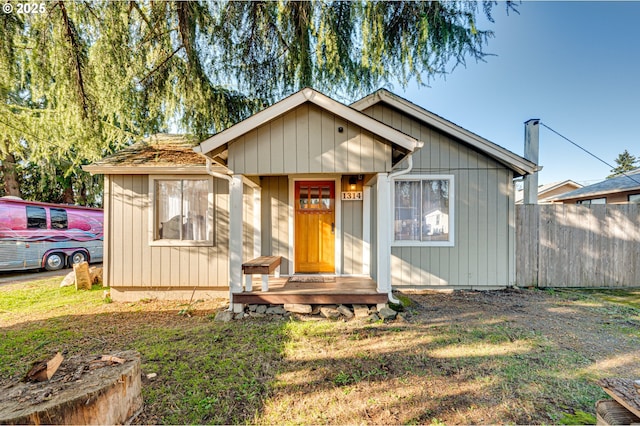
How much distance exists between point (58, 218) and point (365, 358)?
1288 cm

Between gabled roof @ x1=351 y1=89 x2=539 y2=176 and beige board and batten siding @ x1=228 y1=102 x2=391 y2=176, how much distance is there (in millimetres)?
1993

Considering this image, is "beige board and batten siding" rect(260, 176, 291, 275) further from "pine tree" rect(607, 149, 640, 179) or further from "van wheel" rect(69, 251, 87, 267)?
"pine tree" rect(607, 149, 640, 179)

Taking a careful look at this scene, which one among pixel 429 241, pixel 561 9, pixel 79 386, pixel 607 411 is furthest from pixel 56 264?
pixel 561 9

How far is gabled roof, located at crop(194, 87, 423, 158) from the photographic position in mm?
4188

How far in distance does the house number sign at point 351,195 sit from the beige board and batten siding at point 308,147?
157cm

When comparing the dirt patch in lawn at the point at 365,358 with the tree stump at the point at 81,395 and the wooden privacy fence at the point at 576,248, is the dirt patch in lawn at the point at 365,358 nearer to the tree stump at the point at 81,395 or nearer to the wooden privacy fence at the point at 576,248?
the tree stump at the point at 81,395

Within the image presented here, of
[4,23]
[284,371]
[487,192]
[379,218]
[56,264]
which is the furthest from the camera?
[56,264]

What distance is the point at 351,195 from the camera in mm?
5941

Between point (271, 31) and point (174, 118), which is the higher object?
point (271, 31)

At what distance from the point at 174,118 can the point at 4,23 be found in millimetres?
2224

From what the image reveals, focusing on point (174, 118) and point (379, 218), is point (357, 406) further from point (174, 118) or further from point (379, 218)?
point (174, 118)

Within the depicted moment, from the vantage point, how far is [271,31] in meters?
4.88

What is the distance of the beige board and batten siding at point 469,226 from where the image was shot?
601cm

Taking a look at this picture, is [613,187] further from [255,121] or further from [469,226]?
[255,121]
